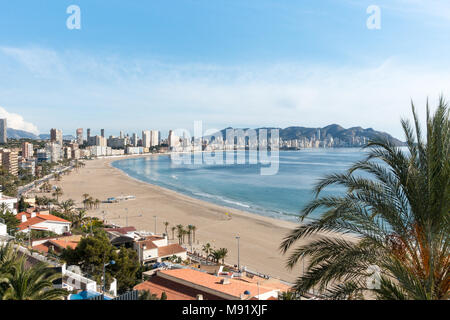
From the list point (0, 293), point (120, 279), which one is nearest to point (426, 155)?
point (0, 293)

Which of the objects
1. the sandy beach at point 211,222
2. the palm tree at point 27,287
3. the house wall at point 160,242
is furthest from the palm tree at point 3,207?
the palm tree at point 27,287

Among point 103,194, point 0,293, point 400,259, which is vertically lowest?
point 103,194

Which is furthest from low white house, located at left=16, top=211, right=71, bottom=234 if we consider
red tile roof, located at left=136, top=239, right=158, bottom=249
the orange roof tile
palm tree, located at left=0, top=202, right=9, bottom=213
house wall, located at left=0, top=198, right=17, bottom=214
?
the orange roof tile

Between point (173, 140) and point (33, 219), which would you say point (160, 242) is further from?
point (173, 140)

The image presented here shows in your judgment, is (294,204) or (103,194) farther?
(103,194)

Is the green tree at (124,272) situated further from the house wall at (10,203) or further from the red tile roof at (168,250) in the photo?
the house wall at (10,203)

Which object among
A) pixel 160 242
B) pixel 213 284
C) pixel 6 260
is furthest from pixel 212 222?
pixel 6 260
